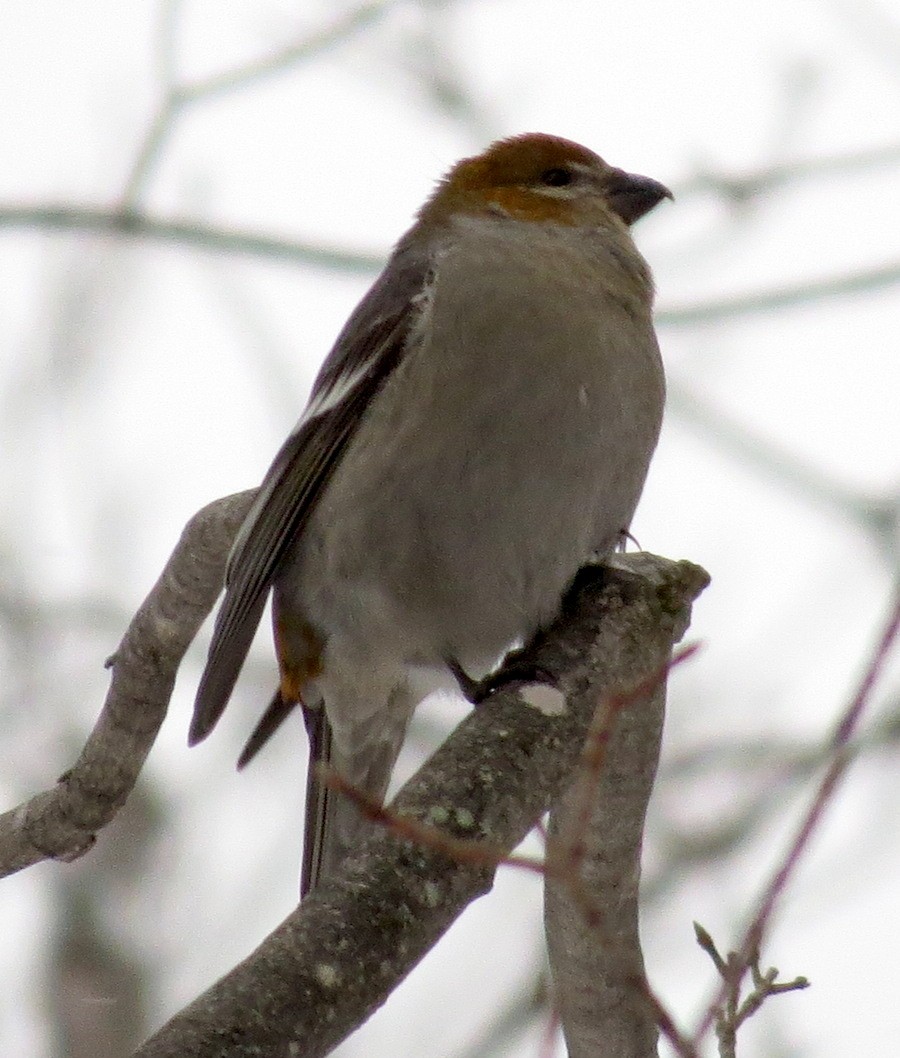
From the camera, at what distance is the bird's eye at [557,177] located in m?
5.15

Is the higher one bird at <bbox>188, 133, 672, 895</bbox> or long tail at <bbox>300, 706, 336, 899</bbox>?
bird at <bbox>188, 133, 672, 895</bbox>

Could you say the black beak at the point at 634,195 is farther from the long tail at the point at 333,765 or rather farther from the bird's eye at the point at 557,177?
the long tail at the point at 333,765

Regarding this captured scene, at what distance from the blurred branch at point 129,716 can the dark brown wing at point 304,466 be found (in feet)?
0.28

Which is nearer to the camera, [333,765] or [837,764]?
[837,764]

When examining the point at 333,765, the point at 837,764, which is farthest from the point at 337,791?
the point at 837,764

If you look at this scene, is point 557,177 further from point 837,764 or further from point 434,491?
point 837,764

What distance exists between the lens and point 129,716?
377cm

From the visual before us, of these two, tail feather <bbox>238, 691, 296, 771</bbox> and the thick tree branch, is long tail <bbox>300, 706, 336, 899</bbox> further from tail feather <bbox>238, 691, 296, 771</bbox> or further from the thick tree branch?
the thick tree branch

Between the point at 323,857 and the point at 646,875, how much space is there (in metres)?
2.70

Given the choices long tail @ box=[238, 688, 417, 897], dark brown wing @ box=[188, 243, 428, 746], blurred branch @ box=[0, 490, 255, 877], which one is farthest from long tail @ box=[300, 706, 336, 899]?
blurred branch @ box=[0, 490, 255, 877]

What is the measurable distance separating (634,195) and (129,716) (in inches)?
94.1

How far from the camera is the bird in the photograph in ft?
13.2

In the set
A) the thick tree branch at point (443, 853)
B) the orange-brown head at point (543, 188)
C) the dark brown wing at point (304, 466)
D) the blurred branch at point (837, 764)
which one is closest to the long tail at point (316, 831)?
the dark brown wing at point (304, 466)

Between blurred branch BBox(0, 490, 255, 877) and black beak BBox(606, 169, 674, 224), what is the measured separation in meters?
1.73
